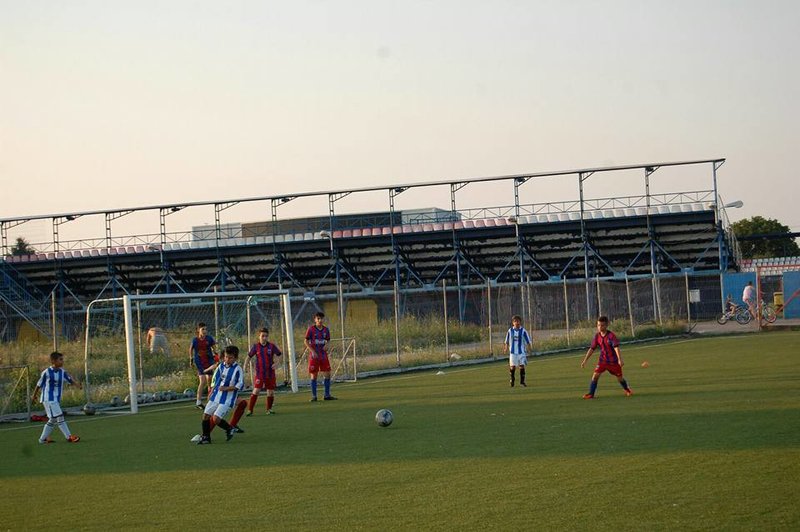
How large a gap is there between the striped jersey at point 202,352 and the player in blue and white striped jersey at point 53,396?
4.40 m

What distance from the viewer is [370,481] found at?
10047 mm

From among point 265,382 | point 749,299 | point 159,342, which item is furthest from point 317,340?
point 749,299

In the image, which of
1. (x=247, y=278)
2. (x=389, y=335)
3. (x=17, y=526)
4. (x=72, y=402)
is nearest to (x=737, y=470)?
(x=17, y=526)

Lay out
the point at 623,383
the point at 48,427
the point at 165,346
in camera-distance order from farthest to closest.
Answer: the point at 165,346 < the point at 623,383 < the point at 48,427

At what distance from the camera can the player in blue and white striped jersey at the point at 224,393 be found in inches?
559

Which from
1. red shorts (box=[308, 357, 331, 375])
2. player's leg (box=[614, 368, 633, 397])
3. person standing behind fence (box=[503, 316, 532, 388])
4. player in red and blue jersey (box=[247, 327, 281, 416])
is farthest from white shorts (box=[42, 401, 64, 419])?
player's leg (box=[614, 368, 633, 397])

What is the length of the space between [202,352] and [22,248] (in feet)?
179

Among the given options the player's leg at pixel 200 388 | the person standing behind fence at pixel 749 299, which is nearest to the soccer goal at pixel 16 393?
the player's leg at pixel 200 388

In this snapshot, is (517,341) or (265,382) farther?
(517,341)

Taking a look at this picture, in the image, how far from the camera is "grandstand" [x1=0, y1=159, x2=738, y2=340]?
48969mm

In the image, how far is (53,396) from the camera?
51.6ft

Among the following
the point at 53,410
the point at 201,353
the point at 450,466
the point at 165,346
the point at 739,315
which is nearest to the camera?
the point at 450,466

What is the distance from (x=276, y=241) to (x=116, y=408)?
32.0 m

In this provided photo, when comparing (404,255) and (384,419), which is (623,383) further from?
(404,255)
